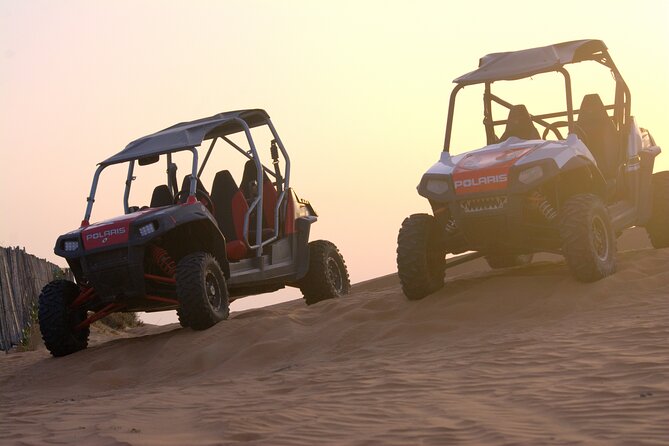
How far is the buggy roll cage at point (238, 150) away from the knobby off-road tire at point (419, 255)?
218 centimetres

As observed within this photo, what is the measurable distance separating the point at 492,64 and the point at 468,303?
2.76 meters

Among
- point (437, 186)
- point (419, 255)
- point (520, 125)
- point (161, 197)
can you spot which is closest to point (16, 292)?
point (161, 197)

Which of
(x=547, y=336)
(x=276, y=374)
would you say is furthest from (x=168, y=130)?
(x=547, y=336)

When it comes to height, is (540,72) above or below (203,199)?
above

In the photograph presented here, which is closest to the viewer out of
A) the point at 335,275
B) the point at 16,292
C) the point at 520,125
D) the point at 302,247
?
the point at 520,125

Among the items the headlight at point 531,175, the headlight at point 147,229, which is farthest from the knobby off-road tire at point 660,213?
the headlight at point 147,229

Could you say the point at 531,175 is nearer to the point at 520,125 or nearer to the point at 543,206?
the point at 543,206

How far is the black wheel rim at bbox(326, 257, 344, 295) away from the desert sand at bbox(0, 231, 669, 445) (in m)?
1.87

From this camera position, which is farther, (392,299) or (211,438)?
(392,299)

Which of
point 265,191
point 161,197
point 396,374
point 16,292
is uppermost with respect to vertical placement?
point 161,197

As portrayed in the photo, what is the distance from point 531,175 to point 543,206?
513 mm

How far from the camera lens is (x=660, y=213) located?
46.1ft

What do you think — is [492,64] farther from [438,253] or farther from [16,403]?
[16,403]

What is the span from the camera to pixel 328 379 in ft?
28.8
